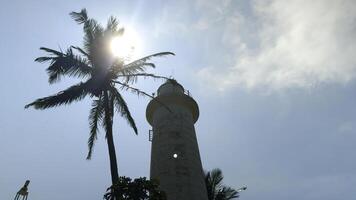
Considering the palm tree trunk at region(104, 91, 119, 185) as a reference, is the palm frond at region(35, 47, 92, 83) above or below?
above

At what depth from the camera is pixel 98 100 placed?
66.9 feet

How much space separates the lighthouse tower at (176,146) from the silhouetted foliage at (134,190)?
22.5 ft

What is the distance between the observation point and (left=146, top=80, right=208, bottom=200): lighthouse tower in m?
20.8

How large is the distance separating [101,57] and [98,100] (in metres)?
2.66

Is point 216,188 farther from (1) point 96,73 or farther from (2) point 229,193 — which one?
(1) point 96,73

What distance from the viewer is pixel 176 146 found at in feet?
75.2

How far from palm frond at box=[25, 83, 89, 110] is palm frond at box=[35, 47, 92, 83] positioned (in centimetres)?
98

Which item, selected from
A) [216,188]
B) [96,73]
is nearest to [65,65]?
[96,73]

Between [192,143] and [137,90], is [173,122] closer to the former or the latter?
[192,143]

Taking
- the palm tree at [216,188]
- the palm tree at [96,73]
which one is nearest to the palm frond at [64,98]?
the palm tree at [96,73]

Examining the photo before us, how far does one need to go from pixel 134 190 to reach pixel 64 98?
865cm

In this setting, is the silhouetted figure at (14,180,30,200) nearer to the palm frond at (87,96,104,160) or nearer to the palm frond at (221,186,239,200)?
the palm frond at (87,96,104,160)

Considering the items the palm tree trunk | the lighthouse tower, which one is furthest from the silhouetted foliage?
the lighthouse tower

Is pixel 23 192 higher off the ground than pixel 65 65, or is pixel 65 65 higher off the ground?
pixel 65 65
